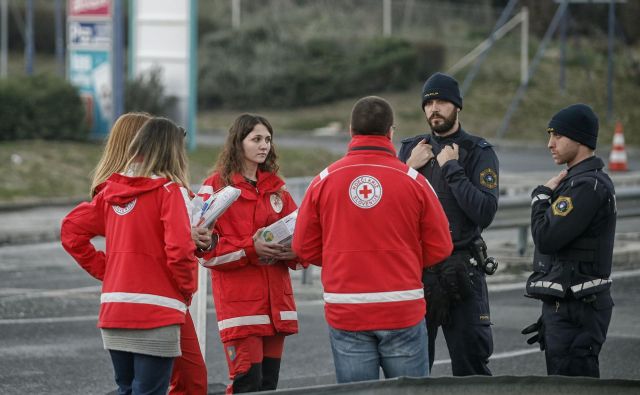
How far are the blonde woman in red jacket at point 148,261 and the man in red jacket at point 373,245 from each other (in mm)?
604

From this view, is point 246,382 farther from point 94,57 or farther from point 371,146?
point 94,57

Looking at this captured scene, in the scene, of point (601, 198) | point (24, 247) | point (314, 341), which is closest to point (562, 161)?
point (601, 198)

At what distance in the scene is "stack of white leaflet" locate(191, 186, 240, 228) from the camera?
19.7 ft

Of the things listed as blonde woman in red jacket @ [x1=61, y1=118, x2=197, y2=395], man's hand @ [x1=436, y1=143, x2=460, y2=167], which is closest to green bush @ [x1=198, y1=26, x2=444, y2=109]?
man's hand @ [x1=436, y1=143, x2=460, y2=167]

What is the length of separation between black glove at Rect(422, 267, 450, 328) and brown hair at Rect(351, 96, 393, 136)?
3.68 feet

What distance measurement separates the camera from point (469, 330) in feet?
21.0

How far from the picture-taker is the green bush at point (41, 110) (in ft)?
76.1

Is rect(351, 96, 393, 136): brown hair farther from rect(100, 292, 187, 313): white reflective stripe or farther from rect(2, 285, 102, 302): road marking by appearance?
rect(2, 285, 102, 302): road marking

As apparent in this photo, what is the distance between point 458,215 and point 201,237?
1.37 m

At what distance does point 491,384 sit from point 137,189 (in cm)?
184

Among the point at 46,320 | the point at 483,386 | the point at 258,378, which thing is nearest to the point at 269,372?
the point at 258,378

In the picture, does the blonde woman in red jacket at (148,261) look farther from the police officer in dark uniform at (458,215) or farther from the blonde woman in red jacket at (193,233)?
the police officer in dark uniform at (458,215)

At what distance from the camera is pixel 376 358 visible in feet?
18.0

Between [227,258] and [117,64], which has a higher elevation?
[117,64]
